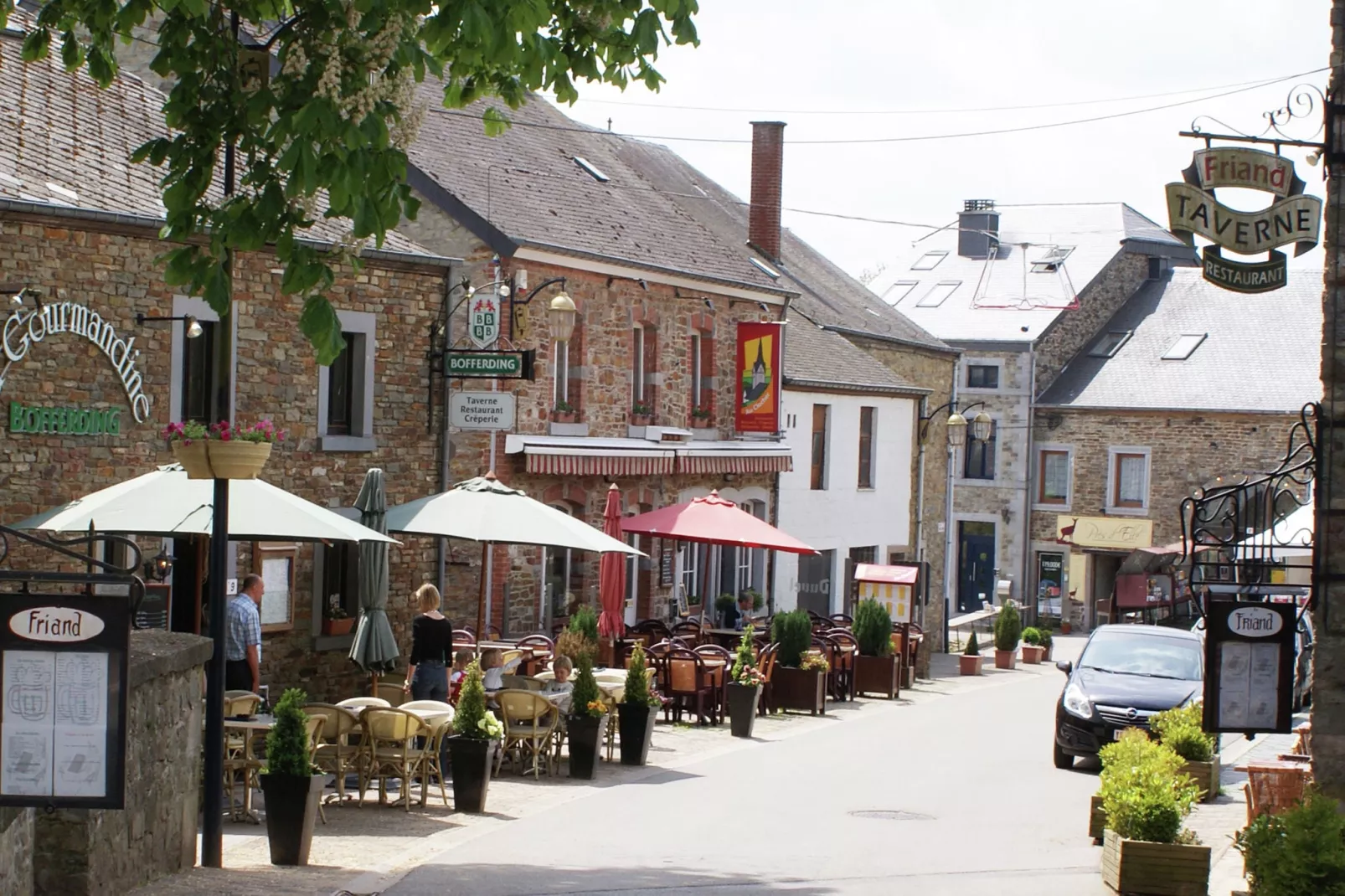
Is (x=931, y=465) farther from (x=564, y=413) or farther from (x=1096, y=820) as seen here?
(x=1096, y=820)

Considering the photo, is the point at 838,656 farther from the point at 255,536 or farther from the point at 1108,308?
the point at 1108,308

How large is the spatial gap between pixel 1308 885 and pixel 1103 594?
137 feet

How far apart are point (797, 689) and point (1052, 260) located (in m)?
32.2

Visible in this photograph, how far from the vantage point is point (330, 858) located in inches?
464

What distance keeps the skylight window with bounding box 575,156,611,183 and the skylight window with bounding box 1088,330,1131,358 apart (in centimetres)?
2481

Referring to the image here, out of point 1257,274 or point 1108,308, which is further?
point 1108,308

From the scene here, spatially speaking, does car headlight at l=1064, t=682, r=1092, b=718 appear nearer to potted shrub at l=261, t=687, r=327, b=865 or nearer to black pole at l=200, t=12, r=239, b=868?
potted shrub at l=261, t=687, r=327, b=865

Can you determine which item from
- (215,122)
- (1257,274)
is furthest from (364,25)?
(1257,274)

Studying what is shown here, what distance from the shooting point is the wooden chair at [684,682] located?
68.3ft

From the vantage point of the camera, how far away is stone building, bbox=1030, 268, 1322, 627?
47.0 m

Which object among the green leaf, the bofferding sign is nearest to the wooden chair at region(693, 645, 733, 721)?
the bofferding sign

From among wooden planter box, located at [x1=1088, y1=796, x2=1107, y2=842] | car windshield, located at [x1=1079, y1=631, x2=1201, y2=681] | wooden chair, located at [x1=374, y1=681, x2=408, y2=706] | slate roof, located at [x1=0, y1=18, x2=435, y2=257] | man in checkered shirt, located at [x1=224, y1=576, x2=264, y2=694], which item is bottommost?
wooden planter box, located at [x1=1088, y1=796, x2=1107, y2=842]

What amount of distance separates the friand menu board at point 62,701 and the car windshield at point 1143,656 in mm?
13775

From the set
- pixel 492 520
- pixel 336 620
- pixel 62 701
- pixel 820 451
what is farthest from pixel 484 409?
pixel 820 451
